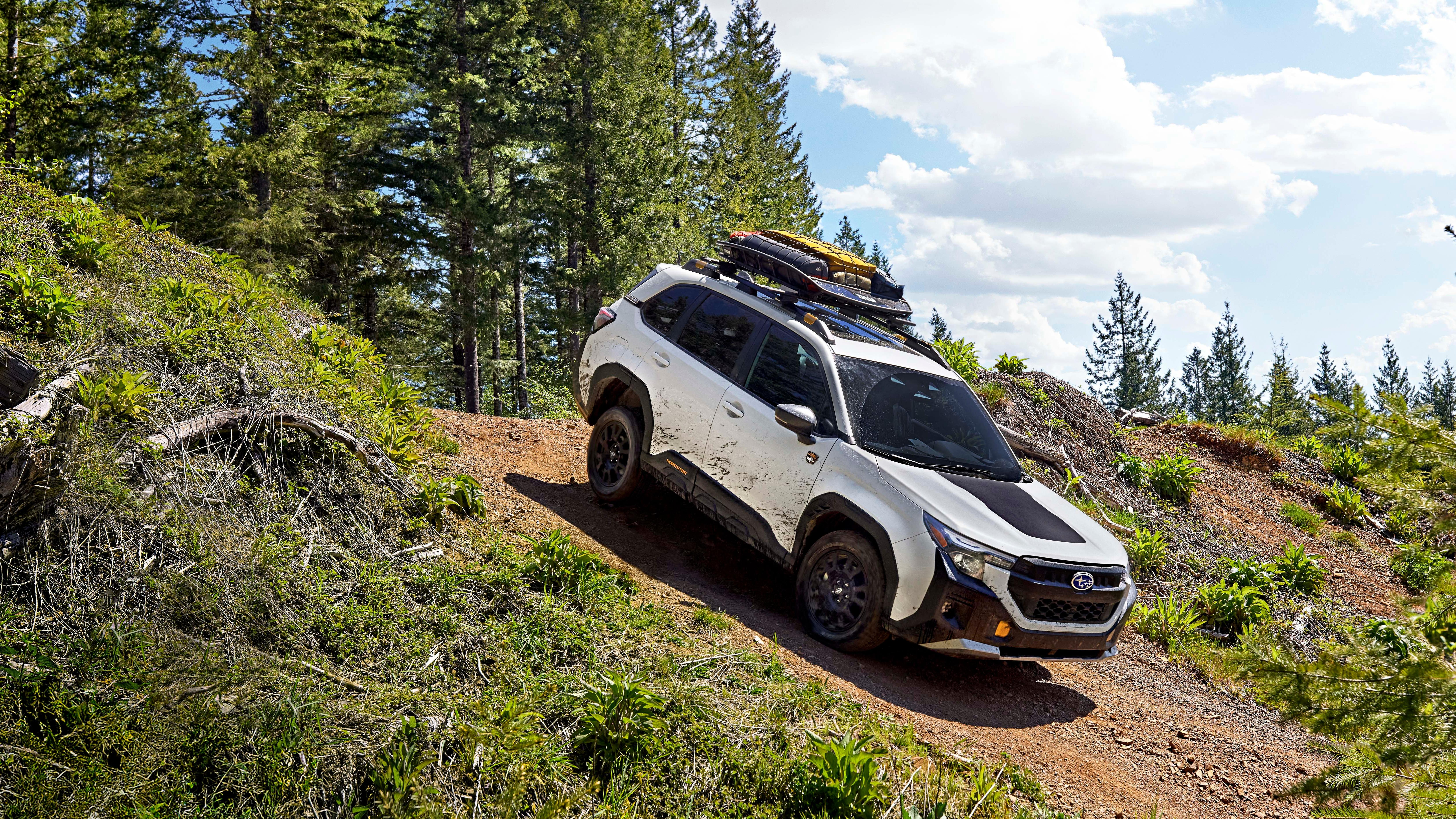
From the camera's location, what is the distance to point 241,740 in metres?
3.39

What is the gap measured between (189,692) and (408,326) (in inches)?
1119

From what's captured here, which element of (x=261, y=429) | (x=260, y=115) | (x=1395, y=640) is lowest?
(x=261, y=429)

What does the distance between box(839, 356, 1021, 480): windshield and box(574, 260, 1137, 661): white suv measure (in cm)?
1

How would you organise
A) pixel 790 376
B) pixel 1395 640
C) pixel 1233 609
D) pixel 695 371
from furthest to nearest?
1. pixel 1233 609
2. pixel 695 371
3. pixel 790 376
4. pixel 1395 640

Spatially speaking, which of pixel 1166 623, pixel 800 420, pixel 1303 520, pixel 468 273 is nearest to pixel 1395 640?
pixel 800 420

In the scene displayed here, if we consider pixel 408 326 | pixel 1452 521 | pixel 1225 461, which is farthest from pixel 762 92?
pixel 1452 521

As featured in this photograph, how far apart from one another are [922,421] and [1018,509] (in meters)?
1.04

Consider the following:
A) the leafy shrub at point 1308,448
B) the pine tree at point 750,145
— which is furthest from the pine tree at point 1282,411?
the pine tree at point 750,145

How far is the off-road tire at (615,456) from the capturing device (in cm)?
716

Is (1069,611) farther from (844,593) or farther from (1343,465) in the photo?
(1343,465)

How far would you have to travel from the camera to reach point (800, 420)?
568cm

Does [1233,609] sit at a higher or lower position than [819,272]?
lower

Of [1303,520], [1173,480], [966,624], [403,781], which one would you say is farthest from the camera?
[1303,520]

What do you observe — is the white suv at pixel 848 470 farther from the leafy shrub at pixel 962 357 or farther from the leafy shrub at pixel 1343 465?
the leafy shrub at pixel 1343 465
